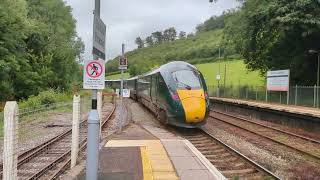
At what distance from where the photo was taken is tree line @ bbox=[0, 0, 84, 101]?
46.2 m

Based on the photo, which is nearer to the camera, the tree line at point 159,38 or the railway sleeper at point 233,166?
the railway sleeper at point 233,166

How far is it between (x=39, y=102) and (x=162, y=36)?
15912 cm

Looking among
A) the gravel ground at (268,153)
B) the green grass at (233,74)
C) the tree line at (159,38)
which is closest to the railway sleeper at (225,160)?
the gravel ground at (268,153)

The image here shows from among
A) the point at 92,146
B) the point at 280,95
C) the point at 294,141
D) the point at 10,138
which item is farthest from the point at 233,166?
the point at 280,95

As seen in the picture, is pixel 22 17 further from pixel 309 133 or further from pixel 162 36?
pixel 162 36

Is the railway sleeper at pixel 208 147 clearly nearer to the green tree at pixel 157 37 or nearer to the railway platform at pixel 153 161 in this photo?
the railway platform at pixel 153 161

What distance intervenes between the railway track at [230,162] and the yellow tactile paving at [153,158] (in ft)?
4.44

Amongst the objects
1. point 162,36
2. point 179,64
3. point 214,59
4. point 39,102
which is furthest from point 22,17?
point 162,36

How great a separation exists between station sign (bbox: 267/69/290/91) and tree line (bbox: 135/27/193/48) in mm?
153475

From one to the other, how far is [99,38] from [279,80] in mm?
27760

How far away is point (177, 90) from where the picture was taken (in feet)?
68.0

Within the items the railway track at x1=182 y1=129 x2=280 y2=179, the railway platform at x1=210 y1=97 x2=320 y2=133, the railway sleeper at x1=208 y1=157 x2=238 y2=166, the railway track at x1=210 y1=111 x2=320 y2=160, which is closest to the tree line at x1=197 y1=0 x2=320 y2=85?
the railway platform at x1=210 y1=97 x2=320 y2=133

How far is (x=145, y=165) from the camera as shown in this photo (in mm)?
11570

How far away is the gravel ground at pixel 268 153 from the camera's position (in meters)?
12.8
